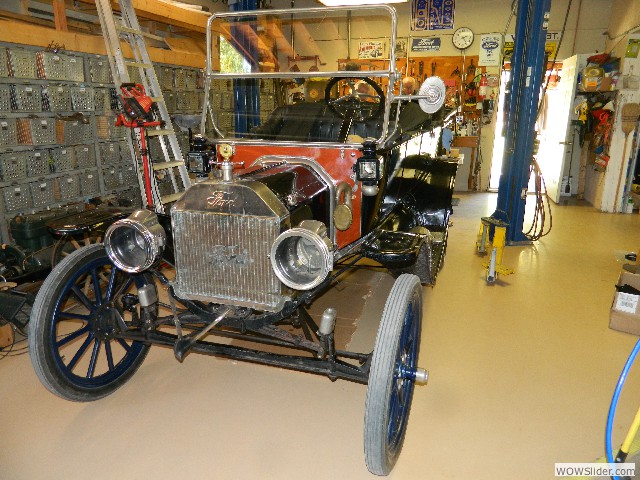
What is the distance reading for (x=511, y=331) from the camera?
132 inches

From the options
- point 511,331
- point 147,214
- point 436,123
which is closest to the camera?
point 147,214

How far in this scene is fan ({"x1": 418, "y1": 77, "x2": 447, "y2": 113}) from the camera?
254 cm

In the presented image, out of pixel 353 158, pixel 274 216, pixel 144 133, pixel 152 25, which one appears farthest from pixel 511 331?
pixel 152 25

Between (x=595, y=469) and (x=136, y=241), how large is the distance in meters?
2.29

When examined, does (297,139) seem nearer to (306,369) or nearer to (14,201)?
(306,369)

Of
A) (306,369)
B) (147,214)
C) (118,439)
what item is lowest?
(118,439)

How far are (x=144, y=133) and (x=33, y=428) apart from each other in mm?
2578

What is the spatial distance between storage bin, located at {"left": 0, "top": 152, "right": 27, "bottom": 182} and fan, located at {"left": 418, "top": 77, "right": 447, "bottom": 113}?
348 cm

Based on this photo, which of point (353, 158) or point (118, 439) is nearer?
point (118, 439)

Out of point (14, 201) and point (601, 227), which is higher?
point (14, 201)

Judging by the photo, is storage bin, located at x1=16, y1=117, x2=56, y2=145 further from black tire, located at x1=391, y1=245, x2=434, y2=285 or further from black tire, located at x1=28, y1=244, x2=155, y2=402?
black tire, located at x1=391, y1=245, x2=434, y2=285

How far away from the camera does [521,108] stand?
16.4ft

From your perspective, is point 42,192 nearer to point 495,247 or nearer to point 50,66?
point 50,66

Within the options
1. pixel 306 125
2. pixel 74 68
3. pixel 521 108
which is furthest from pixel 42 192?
pixel 521 108
